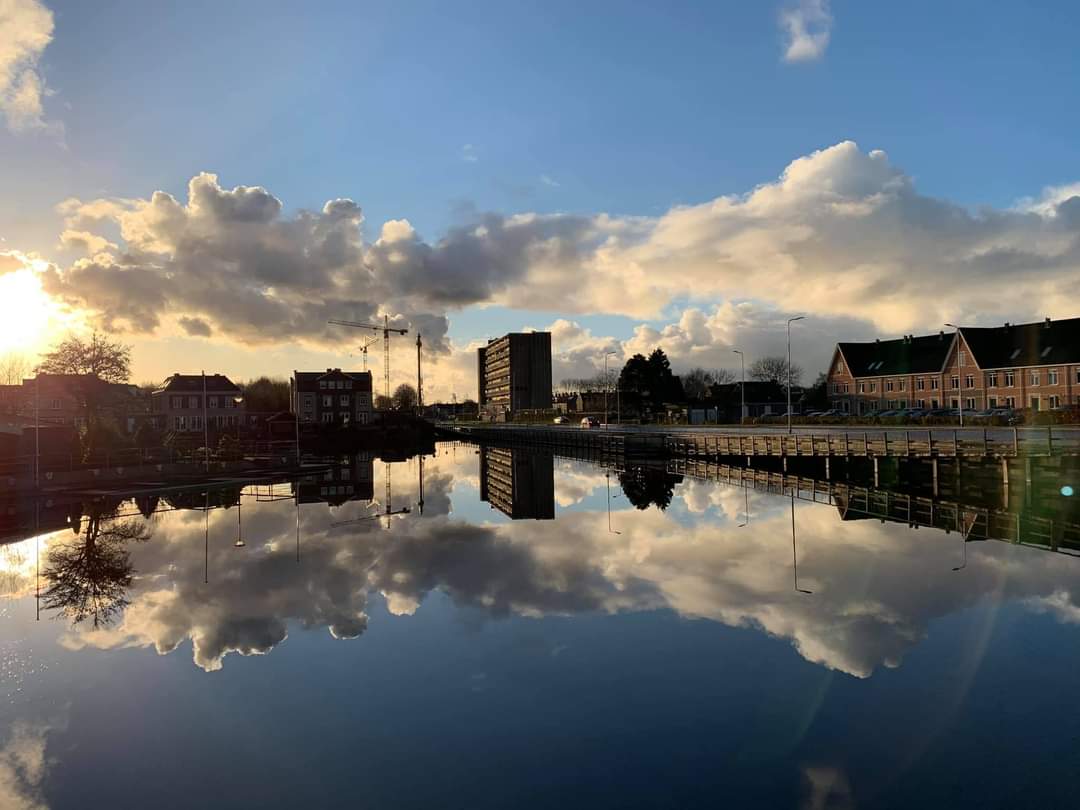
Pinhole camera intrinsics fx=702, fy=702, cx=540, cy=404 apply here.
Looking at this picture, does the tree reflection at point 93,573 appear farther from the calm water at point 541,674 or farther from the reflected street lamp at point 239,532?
the reflected street lamp at point 239,532

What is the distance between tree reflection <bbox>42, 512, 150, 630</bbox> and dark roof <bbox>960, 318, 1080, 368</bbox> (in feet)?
292

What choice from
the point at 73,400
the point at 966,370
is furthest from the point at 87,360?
the point at 966,370

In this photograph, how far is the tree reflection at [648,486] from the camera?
119 feet

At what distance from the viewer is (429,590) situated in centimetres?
1750

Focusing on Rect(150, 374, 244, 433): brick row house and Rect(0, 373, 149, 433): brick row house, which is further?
Rect(150, 374, 244, 433): brick row house

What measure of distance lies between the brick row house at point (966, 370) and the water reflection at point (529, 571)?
52.3 meters

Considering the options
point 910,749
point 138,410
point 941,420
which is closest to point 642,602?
point 910,749

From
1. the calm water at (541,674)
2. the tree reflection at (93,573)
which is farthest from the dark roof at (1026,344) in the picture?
the tree reflection at (93,573)

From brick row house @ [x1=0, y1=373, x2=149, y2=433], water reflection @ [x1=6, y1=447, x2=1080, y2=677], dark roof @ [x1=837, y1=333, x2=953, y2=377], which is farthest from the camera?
dark roof @ [x1=837, y1=333, x2=953, y2=377]

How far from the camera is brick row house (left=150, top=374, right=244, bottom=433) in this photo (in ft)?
326

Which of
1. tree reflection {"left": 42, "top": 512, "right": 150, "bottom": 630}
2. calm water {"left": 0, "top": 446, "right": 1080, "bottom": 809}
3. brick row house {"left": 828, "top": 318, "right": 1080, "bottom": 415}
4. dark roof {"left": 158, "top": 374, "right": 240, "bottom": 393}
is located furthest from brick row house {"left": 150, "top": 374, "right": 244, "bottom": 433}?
brick row house {"left": 828, "top": 318, "right": 1080, "bottom": 415}

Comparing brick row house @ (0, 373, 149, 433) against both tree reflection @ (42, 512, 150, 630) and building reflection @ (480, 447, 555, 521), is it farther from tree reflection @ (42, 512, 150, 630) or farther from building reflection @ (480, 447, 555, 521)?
tree reflection @ (42, 512, 150, 630)

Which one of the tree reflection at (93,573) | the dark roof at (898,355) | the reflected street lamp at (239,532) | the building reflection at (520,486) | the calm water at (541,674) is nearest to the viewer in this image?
the calm water at (541,674)

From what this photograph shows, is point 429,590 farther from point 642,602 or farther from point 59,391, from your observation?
point 59,391
